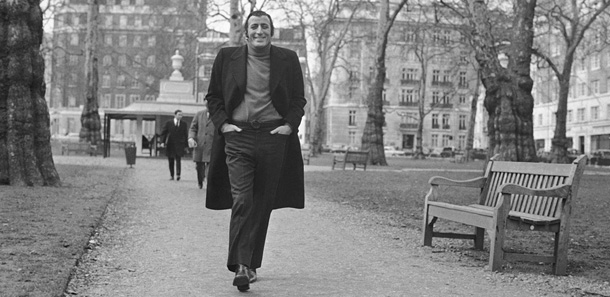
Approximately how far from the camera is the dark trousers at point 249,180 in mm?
5789

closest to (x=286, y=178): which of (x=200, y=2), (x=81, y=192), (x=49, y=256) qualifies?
(x=49, y=256)

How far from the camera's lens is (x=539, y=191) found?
22.1ft

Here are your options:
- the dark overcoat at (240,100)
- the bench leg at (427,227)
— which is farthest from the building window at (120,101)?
the dark overcoat at (240,100)

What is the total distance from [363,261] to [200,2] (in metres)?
34.3

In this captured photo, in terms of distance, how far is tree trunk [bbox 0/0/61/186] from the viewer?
14.2 meters

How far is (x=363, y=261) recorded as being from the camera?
7.46 meters

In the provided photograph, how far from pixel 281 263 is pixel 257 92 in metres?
1.94

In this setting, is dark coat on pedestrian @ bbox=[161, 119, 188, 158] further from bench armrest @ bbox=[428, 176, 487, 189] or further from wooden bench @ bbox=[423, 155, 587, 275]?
wooden bench @ bbox=[423, 155, 587, 275]

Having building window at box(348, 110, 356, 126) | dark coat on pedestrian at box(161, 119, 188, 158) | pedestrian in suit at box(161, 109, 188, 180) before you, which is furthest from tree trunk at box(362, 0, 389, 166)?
building window at box(348, 110, 356, 126)

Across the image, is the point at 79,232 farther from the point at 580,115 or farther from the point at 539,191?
the point at 580,115

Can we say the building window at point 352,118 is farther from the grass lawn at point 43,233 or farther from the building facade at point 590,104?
the grass lawn at point 43,233

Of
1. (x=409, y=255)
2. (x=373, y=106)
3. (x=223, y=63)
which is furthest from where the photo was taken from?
(x=373, y=106)

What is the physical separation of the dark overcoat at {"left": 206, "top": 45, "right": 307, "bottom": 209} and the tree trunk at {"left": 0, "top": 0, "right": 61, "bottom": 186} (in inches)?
366

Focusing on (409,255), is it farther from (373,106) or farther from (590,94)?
(590,94)
